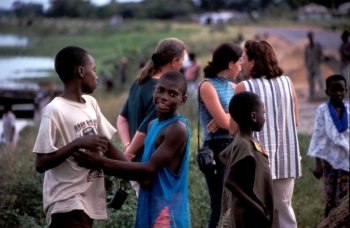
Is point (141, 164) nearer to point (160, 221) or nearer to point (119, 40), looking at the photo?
point (160, 221)

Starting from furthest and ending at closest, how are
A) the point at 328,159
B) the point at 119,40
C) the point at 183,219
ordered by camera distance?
the point at 119,40, the point at 328,159, the point at 183,219

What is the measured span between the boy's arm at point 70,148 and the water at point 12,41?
68.3 meters

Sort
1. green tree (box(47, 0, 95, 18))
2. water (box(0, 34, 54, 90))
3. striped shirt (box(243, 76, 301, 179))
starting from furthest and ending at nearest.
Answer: green tree (box(47, 0, 95, 18)), water (box(0, 34, 54, 90)), striped shirt (box(243, 76, 301, 179))

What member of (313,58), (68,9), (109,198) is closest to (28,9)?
(68,9)

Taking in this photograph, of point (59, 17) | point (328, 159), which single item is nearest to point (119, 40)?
point (59, 17)

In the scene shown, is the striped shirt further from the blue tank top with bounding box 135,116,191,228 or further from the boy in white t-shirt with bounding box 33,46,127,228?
the boy in white t-shirt with bounding box 33,46,127,228

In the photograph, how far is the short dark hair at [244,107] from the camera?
429 centimetres

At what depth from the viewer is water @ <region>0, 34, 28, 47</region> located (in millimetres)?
72438

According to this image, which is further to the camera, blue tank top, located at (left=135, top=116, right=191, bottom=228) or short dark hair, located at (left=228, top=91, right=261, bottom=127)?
short dark hair, located at (left=228, top=91, right=261, bottom=127)

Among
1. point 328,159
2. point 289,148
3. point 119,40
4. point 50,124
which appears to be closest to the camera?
point 50,124

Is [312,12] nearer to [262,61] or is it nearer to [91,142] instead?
[262,61]

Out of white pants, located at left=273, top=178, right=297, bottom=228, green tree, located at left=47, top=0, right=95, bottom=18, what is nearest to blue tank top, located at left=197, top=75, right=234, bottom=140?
white pants, located at left=273, top=178, right=297, bottom=228

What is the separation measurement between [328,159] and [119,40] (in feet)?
202

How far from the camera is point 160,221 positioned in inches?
155
